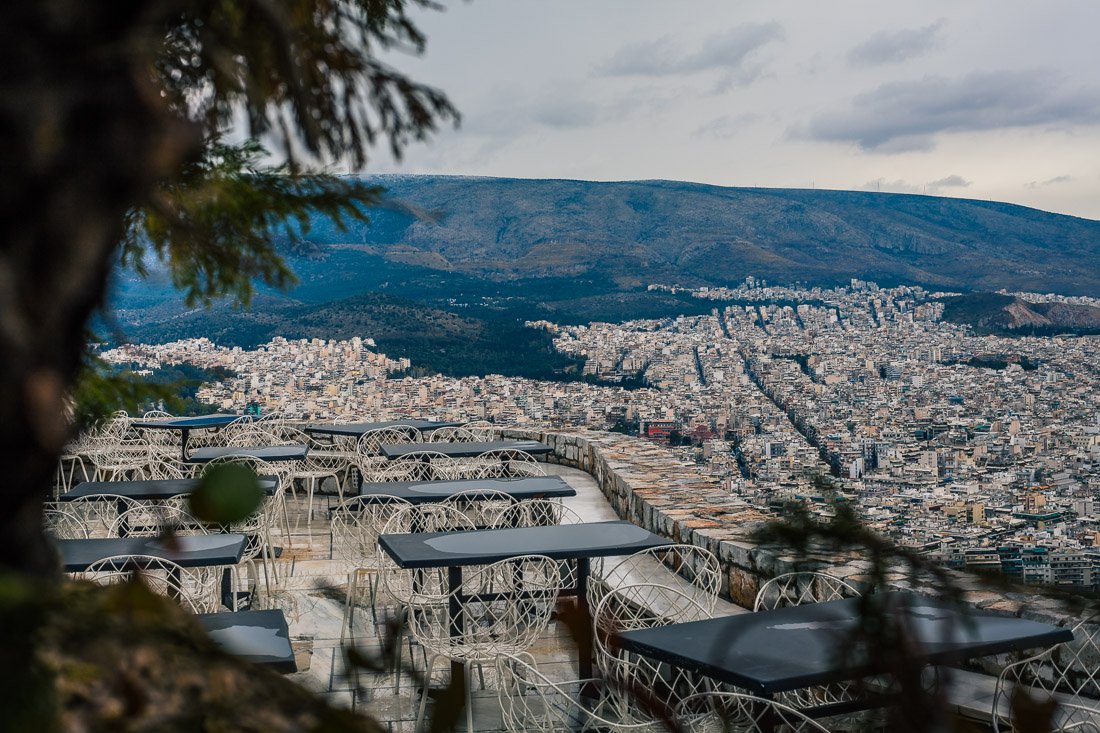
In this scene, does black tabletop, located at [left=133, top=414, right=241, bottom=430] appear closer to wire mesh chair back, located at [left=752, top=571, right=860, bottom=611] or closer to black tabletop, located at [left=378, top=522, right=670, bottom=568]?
black tabletop, located at [left=378, top=522, right=670, bottom=568]

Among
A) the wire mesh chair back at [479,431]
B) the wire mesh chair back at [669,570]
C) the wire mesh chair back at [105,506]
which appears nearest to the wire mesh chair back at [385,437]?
the wire mesh chair back at [479,431]

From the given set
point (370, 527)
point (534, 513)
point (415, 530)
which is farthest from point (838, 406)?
point (370, 527)

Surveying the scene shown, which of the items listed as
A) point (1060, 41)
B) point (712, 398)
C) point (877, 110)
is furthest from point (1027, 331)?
point (1060, 41)

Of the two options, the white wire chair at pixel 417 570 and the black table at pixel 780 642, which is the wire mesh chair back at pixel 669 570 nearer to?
the white wire chair at pixel 417 570

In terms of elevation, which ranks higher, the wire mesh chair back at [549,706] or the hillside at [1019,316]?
the hillside at [1019,316]

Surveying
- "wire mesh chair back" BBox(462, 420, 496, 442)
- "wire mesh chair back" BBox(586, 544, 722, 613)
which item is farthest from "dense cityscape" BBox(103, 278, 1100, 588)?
"wire mesh chair back" BBox(462, 420, 496, 442)

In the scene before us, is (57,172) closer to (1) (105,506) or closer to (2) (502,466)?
(1) (105,506)
